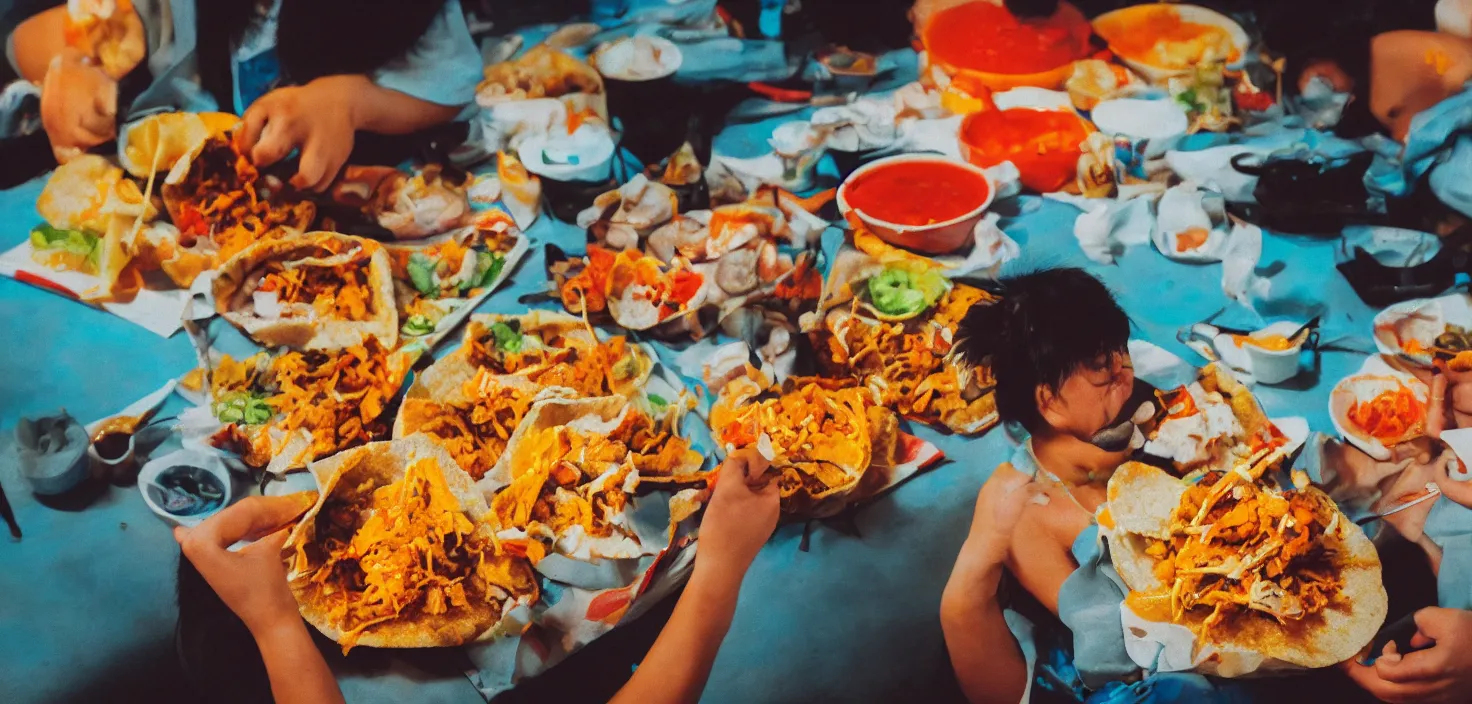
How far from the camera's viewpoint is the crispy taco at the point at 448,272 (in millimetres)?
2117

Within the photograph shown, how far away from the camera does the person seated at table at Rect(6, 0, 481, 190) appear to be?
2.47 m

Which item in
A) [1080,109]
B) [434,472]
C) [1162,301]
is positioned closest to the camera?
[434,472]

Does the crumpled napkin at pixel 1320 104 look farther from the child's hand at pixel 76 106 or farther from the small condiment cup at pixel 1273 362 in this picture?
the child's hand at pixel 76 106

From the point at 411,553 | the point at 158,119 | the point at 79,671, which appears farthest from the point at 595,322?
the point at 158,119

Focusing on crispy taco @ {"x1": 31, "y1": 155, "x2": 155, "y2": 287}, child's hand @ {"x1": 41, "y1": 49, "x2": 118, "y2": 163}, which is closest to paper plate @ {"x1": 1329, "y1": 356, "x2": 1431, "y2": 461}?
crispy taco @ {"x1": 31, "y1": 155, "x2": 155, "y2": 287}

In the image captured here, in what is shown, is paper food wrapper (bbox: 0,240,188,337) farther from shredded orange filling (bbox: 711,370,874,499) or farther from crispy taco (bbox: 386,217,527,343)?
shredded orange filling (bbox: 711,370,874,499)

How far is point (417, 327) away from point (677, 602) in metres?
0.78

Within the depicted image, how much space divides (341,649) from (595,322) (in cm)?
71

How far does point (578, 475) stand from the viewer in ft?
5.57

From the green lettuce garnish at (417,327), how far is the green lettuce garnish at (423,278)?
0.08 m

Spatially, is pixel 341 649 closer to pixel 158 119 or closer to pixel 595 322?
pixel 595 322

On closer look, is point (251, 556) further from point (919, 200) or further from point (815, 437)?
point (919, 200)

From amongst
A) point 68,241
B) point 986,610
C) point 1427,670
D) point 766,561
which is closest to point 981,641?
point 986,610

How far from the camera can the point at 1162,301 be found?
2.02m
